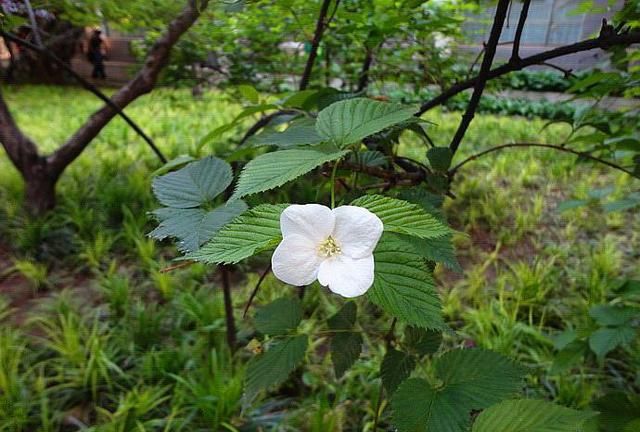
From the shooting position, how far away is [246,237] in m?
0.27


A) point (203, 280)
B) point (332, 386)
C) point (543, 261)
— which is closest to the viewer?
point (332, 386)

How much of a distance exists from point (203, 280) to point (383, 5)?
1.05 meters

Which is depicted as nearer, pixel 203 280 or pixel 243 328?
pixel 243 328

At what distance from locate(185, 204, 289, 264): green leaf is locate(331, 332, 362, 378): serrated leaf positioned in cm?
31

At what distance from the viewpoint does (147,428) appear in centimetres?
94

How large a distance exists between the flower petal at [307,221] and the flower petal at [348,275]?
2 centimetres

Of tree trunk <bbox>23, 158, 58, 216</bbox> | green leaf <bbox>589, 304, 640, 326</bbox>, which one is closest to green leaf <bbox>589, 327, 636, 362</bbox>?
green leaf <bbox>589, 304, 640, 326</bbox>

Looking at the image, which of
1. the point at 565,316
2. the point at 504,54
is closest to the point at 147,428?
the point at 565,316

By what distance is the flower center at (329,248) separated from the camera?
28 centimetres

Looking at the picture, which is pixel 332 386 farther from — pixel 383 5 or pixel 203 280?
pixel 383 5

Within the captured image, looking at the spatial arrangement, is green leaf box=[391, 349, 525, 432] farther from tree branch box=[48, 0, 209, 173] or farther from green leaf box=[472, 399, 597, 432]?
tree branch box=[48, 0, 209, 173]

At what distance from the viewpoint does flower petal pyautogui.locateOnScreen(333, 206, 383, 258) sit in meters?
0.26

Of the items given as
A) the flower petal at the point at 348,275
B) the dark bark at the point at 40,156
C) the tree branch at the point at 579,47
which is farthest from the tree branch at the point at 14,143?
the flower petal at the point at 348,275

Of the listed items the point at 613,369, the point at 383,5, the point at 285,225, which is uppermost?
the point at 383,5
